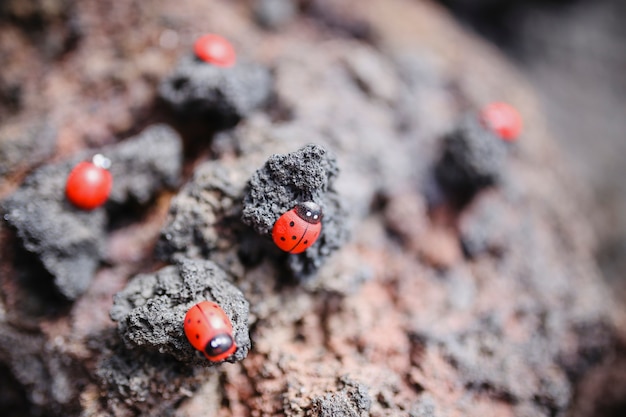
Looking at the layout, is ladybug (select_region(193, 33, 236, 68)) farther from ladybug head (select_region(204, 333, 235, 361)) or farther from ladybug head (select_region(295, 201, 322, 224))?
ladybug head (select_region(204, 333, 235, 361))

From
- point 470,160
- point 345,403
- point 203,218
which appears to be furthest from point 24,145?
point 470,160

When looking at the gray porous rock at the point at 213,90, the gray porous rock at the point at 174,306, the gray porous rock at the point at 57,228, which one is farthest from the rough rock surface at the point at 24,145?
the gray porous rock at the point at 174,306

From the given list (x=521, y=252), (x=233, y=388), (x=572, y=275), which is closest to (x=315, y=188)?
(x=233, y=388)

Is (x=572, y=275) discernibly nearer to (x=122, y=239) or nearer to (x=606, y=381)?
(x=606, y=381)

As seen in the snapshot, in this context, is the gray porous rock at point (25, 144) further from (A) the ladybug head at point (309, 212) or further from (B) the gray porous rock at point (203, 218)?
(A) the ladybug head at point (309, 212)

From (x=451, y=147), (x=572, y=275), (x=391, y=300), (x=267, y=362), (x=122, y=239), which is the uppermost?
(x=451, y=147)

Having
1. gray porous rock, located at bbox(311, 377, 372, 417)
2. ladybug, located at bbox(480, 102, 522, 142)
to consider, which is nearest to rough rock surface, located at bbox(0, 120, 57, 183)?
gray porous rock, located at bbox(311, 377, 372, 417)
